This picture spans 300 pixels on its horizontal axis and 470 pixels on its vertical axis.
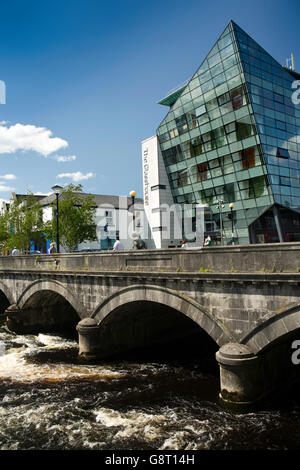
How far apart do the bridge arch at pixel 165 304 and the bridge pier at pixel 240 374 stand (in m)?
0.74

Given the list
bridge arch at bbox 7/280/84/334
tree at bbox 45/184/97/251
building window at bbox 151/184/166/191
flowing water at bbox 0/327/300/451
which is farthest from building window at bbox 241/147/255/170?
flowing water at bbox 0/327/300/451

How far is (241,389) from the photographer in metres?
10.3

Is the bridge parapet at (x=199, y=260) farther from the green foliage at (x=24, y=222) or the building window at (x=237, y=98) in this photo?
the green foliage at (x=24, y=222)

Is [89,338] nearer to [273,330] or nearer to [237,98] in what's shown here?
[273,330]

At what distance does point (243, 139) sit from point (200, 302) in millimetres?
24856

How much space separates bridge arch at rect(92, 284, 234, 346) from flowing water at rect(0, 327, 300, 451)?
2.22 meters

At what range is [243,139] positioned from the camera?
32469mm

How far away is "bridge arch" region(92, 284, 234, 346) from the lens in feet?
36.6

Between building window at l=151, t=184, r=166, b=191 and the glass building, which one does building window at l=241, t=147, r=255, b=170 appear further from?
building window at l=151, t=184, r=166, b=191

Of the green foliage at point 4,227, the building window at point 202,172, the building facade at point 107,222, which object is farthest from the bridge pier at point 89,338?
the building facade at point 107,222

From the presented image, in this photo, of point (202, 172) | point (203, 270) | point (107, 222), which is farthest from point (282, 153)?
point (107, 222)

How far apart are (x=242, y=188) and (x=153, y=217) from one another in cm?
1221
